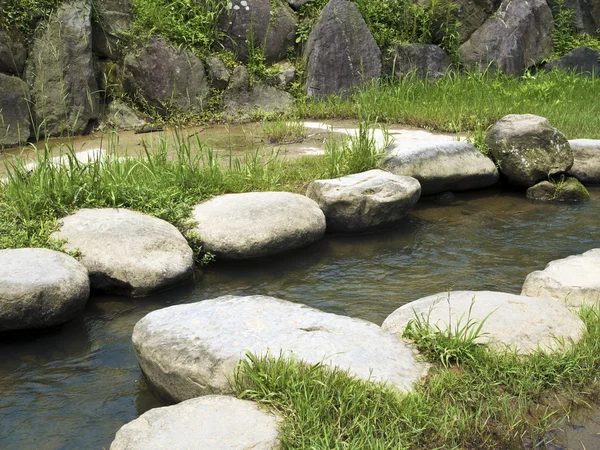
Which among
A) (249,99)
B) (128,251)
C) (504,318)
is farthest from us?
(249,99)

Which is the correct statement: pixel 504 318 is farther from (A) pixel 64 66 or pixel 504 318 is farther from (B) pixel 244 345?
(A) pixel 64 66

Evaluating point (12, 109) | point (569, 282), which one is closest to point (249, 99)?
point (12, 109)

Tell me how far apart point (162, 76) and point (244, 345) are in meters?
7.80

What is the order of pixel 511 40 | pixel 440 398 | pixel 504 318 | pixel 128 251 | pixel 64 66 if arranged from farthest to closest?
pixel 511 40, pixel 64 66, pixel 128 251, pixel 504 318, pixel 440 398

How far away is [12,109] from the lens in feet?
31.1

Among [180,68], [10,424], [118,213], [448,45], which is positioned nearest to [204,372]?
[10,424]

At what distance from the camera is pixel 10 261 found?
499 cm

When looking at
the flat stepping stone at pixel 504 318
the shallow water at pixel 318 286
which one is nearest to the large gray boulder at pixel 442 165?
the shallow water at pixel 318 286

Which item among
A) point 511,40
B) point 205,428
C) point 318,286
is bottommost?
point 318,286

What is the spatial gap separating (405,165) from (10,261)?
13.3ft

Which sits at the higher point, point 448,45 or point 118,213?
point 448,45

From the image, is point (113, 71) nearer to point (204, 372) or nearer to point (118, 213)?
point (118, 213)

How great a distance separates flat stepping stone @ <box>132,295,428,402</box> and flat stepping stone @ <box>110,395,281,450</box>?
0.89ft

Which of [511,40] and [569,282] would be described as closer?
[569,282]
